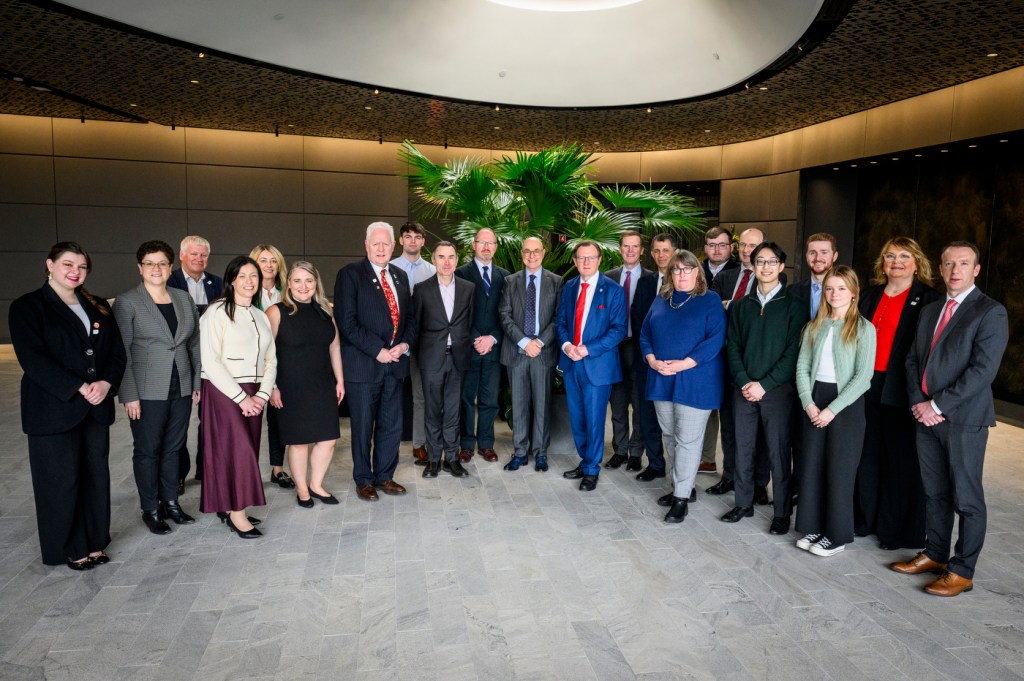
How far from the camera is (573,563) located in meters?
3.37

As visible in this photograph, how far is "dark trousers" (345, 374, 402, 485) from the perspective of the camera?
166 inches

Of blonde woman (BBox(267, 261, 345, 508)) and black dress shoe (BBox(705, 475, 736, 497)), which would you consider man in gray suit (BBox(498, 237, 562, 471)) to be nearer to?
black dress shoe (BBox(705, 475, 736, 497))

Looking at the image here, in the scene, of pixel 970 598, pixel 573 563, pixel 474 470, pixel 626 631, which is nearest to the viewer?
pixel 626 631

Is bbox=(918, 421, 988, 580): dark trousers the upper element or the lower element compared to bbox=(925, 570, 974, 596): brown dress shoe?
upper

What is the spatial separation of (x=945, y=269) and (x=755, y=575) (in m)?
1.74

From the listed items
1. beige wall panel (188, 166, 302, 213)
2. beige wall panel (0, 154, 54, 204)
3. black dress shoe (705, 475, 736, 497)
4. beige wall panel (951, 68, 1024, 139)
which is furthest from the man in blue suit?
beige wall panel (0, 154, 54, 204)

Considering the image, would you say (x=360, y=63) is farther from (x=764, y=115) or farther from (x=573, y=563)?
(x=573, y=563)

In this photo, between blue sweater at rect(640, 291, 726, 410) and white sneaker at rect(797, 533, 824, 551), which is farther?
blue sweater at rect(640, 291, 726, 410)

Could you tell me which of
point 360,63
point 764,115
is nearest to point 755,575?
point 360,63

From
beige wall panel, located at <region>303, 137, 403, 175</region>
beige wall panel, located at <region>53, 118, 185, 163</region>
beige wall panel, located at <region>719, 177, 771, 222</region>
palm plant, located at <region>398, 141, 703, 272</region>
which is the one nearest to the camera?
palm plant, located at <region>398, 141, 703, 272</region>

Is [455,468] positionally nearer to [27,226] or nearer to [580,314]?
[580,314]

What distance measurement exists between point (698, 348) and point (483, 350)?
1.60m

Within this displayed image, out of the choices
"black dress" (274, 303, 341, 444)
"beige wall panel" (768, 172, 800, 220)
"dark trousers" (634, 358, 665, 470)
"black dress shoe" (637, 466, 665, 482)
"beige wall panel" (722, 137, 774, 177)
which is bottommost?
"black dress shoe" (637, 466, 665, 482)

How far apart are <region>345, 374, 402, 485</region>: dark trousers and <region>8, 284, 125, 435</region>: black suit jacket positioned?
1.45 m
